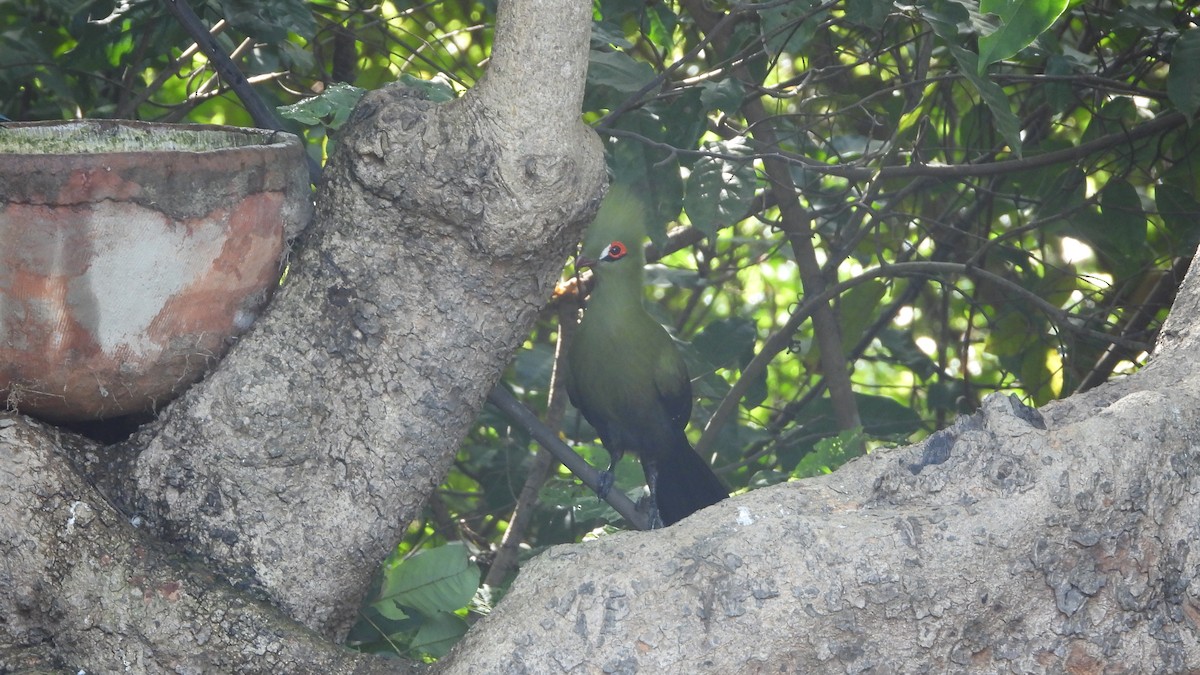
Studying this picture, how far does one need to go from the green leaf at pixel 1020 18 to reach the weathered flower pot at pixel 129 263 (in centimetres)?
101

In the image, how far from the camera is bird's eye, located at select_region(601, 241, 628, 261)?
9.96 feet

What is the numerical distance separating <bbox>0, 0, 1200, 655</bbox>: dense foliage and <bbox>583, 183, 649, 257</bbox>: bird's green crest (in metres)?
0.18

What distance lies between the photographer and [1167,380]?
156 centimetres

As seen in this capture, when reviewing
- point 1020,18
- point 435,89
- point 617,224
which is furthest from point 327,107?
point 617,224

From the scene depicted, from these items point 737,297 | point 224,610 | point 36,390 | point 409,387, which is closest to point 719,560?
point 409,387

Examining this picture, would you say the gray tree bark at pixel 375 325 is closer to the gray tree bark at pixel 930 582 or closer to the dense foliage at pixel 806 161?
the gray tree bark at pixel 930 582

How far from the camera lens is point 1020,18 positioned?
4.66 ft

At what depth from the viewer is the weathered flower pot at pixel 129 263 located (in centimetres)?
136

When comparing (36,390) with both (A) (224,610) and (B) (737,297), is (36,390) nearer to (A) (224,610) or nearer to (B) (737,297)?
(A) (224,610)

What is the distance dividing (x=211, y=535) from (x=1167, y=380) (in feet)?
4.57

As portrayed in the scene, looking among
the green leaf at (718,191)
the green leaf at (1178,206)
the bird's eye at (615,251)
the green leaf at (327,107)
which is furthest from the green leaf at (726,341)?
the green leaf at (327,107)

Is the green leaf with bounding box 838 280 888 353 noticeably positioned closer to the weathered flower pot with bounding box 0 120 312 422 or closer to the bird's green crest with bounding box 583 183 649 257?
the bird's green crest with bounding box 583 183 649 257

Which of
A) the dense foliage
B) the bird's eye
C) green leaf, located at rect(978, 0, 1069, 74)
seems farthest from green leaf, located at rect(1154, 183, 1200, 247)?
green leaf, located at rect(978, 0, 1069, 74)

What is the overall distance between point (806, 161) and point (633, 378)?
3.21ft
